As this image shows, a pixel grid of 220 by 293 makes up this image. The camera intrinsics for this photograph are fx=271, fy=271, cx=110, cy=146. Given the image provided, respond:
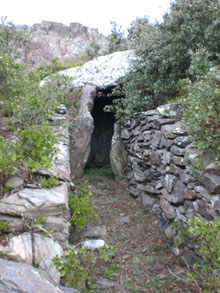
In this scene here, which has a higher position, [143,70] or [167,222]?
[143,70]

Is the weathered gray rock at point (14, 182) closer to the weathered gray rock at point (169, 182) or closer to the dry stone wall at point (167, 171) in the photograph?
the dry stone wall at point (167, 171)

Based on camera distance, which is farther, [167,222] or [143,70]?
[143,70]

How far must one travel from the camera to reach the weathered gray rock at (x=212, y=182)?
10.4ft

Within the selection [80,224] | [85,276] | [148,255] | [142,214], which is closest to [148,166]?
[142,214]

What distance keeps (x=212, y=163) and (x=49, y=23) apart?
2611cm

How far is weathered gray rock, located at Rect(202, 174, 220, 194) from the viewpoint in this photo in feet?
10.4

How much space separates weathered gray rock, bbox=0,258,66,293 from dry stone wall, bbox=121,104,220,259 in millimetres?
2137

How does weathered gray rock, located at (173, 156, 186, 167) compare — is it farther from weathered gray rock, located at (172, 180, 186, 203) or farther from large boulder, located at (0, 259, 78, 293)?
large boulder, located at (0, 259, 78, 293)

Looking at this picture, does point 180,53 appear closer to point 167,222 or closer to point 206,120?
point 206,120

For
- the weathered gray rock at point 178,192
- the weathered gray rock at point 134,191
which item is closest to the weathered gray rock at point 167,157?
the weathered gray rock at point 178,192

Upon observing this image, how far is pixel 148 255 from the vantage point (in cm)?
409

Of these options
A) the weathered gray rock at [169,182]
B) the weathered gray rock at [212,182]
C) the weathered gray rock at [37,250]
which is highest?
the weathered gray rock at [212,182]

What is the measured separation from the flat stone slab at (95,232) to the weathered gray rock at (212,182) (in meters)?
1.89

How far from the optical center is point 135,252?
4.14 meters
